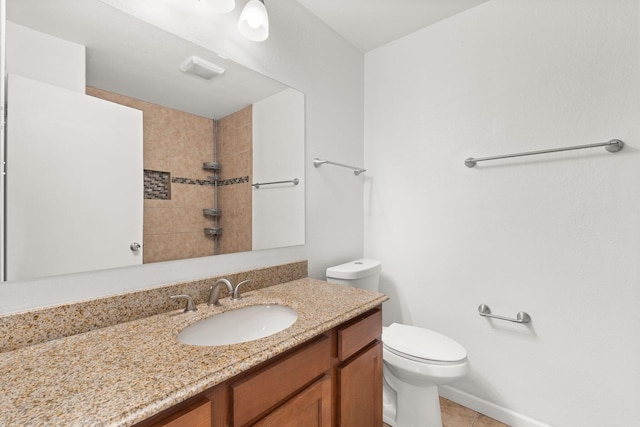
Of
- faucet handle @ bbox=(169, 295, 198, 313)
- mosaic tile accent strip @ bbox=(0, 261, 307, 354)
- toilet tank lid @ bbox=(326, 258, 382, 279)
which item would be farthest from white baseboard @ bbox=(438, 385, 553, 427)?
faucet handle @ bbox=(169, 295, 198, 313)

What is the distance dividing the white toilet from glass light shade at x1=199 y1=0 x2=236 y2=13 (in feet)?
4.50

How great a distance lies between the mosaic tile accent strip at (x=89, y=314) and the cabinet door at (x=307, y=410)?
539 millimetres

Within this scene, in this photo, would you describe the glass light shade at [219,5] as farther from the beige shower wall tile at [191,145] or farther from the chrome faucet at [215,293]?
the chrome faucet at [215,293]

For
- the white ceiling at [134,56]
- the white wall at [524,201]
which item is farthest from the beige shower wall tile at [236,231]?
the white wall at [524,201]

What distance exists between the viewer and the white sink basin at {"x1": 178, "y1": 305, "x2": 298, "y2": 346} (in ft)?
3.28

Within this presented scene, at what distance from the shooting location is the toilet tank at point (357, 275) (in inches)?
65.9

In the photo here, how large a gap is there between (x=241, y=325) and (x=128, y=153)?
0.76 meters

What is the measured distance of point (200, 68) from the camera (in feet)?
3.95

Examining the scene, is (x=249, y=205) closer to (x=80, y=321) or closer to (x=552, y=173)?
(x=80, y=321)

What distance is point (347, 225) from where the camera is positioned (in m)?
2.04

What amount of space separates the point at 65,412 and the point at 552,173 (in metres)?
2.03

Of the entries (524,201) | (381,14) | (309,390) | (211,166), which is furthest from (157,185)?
(524,201)

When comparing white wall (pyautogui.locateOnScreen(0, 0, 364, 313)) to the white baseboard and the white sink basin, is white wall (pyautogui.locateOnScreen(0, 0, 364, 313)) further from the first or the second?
the white baseboard

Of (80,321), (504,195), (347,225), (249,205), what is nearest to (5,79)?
(80,321)
